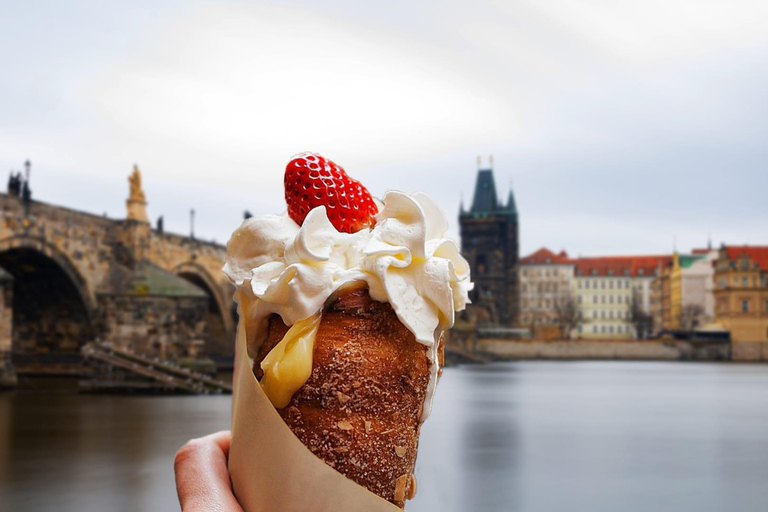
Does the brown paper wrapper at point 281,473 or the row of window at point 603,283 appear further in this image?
the row of window at point 603,283

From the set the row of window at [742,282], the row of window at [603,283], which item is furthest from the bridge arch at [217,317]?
the row of window at [603,283]

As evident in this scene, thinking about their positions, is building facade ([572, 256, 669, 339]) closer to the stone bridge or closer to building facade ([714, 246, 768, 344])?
building facade ([714, 246, 768, 344])

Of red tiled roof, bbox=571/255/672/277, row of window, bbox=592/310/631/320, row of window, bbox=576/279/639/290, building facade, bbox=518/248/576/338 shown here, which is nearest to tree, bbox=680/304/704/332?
building facade, bbox=518/248/576/338

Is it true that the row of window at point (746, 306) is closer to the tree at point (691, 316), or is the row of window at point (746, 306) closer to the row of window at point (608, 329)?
the tree at point (691, 316)

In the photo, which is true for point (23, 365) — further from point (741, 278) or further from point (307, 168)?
point (741, 278)

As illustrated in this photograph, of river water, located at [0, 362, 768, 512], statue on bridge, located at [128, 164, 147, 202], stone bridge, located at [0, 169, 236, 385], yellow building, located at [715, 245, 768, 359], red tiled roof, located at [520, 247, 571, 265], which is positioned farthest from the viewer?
red tiled roof, located at [520, 247, 571, 265]

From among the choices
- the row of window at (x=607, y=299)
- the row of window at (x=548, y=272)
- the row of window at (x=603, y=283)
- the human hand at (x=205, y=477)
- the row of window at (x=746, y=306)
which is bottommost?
the human hand at (x=205, y=477)

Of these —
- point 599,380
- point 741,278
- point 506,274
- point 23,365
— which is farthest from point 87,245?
point 506,274
